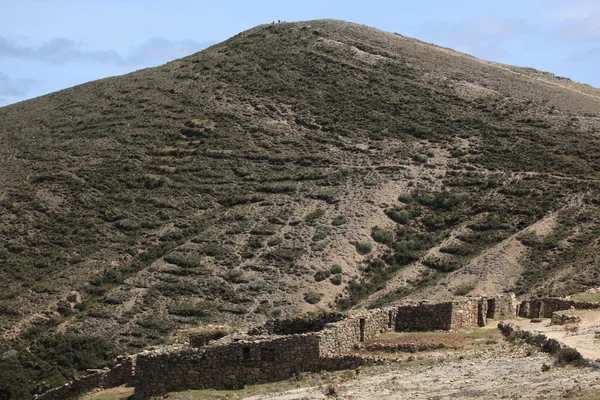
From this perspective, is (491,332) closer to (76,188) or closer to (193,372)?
(193,372)

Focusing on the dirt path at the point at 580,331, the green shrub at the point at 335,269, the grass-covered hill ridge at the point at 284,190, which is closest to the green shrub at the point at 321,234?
the grass-covered hill ridge at the point at 284,190

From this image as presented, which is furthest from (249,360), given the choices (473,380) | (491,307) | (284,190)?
(284,190)

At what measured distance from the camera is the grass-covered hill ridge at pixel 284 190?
53031 mm

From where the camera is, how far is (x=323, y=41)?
103438 millimetres

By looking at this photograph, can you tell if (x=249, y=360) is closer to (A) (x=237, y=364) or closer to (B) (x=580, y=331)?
(A) (x=237, y=364)

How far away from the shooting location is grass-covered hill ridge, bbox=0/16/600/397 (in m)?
53.0

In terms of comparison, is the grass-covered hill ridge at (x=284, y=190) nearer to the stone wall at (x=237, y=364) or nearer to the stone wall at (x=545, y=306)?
the stone wall at (x=545, y=306)

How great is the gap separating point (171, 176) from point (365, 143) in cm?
1495

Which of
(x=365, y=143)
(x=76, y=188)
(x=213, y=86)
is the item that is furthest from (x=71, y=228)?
(x=213, y=86)

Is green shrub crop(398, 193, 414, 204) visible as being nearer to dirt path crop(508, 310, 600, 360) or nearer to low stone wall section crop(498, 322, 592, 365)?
dirt path crop(508, 310, 600, 360)

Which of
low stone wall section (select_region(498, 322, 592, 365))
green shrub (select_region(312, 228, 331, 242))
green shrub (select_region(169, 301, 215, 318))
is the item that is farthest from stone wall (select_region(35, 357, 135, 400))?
green shrub (select_region(312, 228, 331, 242))

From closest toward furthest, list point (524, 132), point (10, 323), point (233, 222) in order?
point (10, 323) < point (233, 222) < point (524, 132)

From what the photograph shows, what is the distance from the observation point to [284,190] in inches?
2734

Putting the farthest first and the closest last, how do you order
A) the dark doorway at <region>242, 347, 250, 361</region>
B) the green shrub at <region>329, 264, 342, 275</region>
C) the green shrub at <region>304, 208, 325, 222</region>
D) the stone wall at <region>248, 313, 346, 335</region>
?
the green shrub at <region>304, 208, 325, 222</region>
the green shrub at <region>329, 264, 342, 275</region>
the stone wall at <region>248, 313, 346, 335</region>
the dark doorway at <region>242, 347, 250, 361</region>
